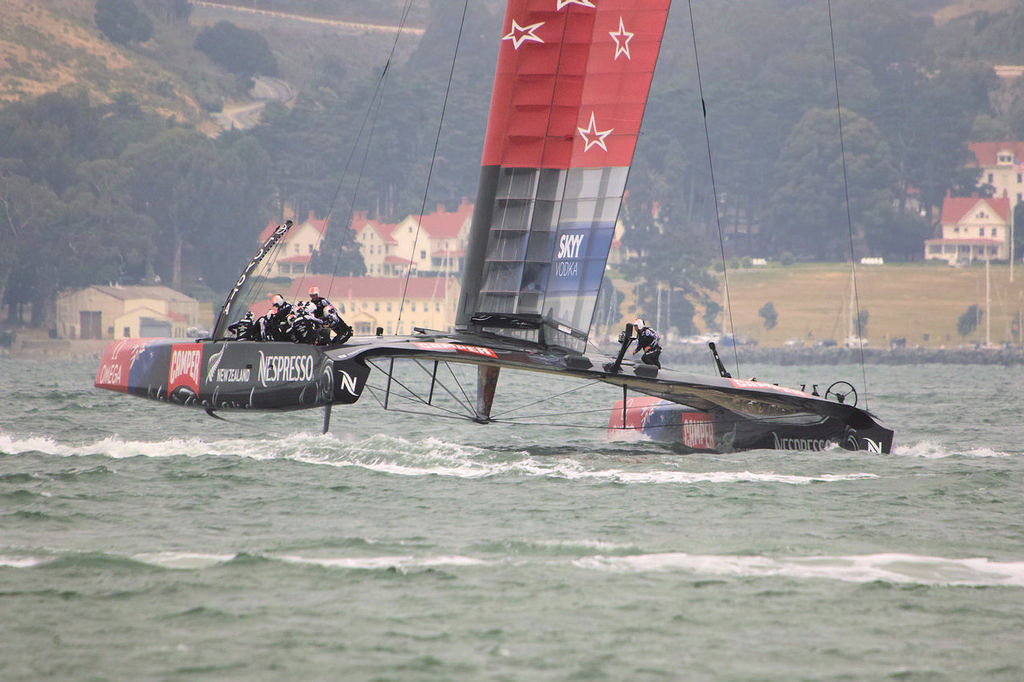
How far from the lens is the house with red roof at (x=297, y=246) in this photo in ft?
249

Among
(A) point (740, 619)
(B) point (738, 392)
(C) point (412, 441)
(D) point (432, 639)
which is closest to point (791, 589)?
(A) point (740, 619)

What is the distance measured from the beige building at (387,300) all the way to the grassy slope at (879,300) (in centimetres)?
1767

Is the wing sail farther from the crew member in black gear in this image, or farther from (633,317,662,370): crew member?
the crew member in black gear

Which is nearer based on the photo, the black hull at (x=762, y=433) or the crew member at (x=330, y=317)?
the crew member at (x=330, y=317)

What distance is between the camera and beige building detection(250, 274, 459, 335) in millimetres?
66750

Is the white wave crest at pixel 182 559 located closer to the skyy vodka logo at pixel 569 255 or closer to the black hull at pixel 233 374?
the black hull at pixel 233 374

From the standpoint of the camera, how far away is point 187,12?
103438 millimetres

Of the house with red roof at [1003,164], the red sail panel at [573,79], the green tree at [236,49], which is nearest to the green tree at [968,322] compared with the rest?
the house with red roof at [1003,164]

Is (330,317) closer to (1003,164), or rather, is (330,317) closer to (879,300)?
(879,300)

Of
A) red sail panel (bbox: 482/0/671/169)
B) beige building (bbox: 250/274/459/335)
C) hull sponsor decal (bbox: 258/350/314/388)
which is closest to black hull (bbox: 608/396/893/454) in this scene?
red sail panel (bbox: 482/0/671/169)

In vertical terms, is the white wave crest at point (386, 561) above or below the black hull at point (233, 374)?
below

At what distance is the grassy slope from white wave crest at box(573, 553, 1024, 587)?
6332cm

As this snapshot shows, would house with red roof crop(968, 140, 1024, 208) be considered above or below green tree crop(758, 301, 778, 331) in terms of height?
above

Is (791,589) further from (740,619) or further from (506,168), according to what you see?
(506,168)
